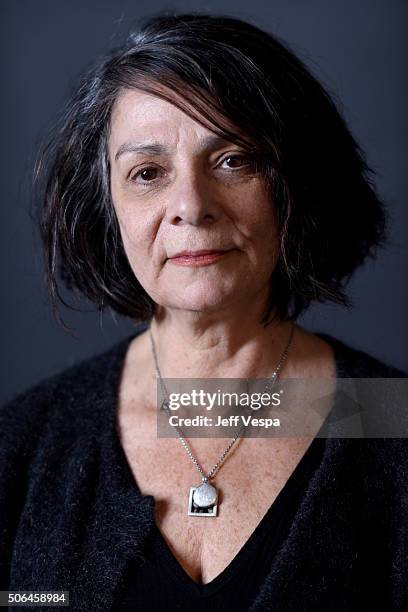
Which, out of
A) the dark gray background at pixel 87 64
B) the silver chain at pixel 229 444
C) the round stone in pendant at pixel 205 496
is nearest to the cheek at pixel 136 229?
the silver chain at pixel 229 444

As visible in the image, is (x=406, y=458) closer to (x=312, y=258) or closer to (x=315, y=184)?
(x=312, y=258)

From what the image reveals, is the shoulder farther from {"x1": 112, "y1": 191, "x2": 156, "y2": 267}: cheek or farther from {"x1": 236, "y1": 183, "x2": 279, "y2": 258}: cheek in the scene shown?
{"x1": 112, "y1": 191, "x2": 156, "y2": 267}: cheek

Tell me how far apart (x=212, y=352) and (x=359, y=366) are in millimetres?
283

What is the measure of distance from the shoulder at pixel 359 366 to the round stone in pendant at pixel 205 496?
33cm

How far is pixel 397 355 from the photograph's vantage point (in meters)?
2.20

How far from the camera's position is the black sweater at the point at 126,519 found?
1321 mm

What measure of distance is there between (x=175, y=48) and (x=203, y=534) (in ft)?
2.66

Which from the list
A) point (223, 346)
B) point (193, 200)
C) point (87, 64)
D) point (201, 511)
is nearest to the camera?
point (193, 200)

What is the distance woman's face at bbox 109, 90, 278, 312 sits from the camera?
4.35 ft

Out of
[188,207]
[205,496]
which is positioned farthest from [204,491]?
[188,207]

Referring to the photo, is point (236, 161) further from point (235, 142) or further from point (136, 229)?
point (136, 229)

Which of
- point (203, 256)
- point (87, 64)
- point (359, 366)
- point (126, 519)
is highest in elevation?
point (87, 64)

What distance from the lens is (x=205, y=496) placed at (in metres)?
1.42

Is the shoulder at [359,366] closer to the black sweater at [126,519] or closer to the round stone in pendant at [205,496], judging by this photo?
the black sweater at [126,519]
